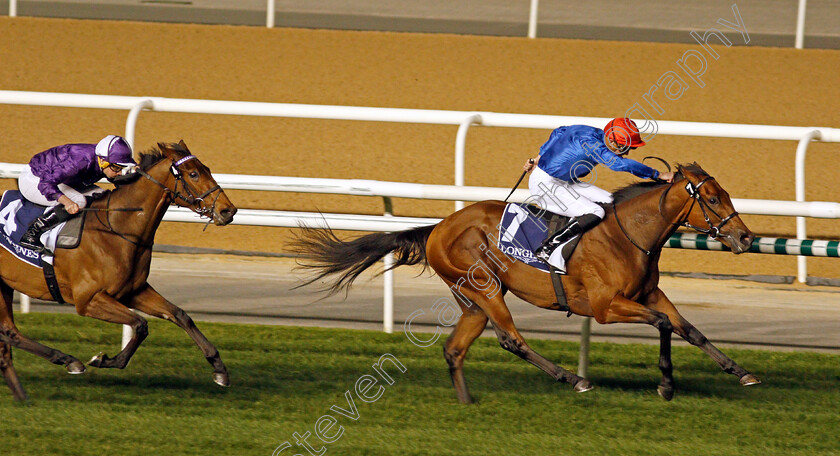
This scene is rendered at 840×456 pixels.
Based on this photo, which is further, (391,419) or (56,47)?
(56,47)

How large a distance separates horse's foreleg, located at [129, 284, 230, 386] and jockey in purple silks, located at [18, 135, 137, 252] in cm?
48

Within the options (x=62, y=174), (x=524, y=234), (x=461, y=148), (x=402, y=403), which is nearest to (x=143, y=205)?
(x=62, y=174)

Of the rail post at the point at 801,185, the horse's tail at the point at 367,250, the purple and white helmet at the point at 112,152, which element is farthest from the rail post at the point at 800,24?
the purple and white helmet at the point at 112,152

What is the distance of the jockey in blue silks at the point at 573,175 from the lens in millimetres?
4523

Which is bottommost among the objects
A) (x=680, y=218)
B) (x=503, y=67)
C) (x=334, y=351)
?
(x=334, y=351)

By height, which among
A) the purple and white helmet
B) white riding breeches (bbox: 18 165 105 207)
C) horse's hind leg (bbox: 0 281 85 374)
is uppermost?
the purple and white helmet

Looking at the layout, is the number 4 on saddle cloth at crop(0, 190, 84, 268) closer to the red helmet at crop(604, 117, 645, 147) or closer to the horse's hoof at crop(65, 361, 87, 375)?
the horse's hoof at crop(65, 361, 87, 375)

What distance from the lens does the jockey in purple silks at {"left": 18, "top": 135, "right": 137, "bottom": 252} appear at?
4.49m

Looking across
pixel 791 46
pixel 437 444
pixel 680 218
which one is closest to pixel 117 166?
pixel 437 444

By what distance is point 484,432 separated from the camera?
161 inches

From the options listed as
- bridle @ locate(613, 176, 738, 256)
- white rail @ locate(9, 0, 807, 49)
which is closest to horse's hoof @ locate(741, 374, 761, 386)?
bridle @ locate(613, 176, 738, 256)

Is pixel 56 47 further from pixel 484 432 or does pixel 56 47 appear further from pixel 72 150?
pixel 484 432

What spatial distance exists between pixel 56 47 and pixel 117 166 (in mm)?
6171

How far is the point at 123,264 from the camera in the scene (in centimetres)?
449
